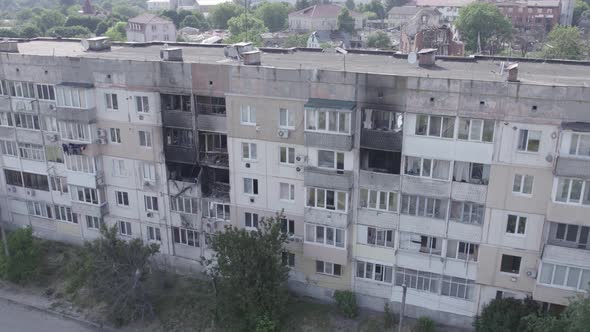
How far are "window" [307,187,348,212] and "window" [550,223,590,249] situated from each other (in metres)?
10.8

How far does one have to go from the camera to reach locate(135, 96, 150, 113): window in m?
32.3

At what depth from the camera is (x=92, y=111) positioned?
3359cm

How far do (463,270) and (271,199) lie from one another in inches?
466

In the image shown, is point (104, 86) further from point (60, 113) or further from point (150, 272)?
point (150, 272)

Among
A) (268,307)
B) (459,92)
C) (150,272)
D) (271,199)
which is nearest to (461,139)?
(459,92)

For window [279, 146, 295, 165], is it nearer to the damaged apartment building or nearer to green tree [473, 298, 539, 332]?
the damaged apartment building

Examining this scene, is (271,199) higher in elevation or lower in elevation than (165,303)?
higher

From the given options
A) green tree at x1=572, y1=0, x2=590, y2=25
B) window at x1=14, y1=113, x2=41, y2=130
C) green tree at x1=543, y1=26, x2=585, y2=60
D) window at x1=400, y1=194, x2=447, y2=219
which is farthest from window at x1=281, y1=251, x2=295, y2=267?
green tree at x1=572, y1=0, x2=590, y2=25

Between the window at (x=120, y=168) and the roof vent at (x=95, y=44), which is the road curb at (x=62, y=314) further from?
the roof vent at (x=95, y=44)

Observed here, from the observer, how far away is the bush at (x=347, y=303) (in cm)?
3047

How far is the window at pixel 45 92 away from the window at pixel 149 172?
8191 mm

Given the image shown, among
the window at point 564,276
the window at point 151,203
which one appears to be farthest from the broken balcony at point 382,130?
the window at point 151,203

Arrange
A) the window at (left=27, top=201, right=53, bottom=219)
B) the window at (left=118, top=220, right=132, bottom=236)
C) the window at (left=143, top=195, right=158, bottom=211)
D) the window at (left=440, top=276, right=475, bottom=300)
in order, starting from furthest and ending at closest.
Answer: the window at (left=27, top=201, right=53, bottom=219) < the window at (left=118, top=220, right=132, bottom=236) < the window at (left=143, top=195, right=158, bottom=211) < the window at (left=440, top=276, right=475, bottom=300)

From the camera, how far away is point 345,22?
159250 mm
